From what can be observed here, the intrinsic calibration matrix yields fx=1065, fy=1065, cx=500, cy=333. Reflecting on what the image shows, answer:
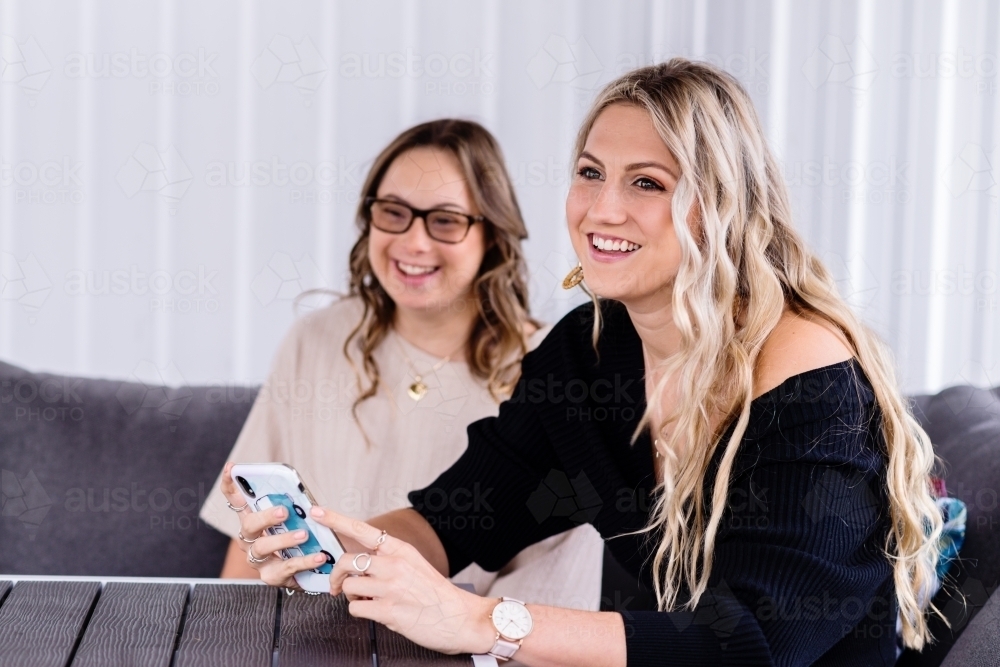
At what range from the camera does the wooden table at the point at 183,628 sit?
1273 mm

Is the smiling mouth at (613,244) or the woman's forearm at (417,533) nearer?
the smiling mouth at (613,244)

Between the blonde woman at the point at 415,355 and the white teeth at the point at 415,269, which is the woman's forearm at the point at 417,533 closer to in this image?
the blonde woman at the point at 415,355

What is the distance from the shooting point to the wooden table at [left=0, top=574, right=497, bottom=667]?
4.18 ft

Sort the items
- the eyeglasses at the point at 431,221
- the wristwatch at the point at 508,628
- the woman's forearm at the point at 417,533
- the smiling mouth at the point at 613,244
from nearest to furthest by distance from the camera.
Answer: the wristwatch at the point at 508,628 < the smiling mouth at the point at 613,244 < the woman's forearm at the point at 417,533 < the eyeglasses at the point at 431,221

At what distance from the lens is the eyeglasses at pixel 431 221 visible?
2.21 metres

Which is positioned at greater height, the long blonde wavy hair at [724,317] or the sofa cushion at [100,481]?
the long blonde wavy hair at [724,317]

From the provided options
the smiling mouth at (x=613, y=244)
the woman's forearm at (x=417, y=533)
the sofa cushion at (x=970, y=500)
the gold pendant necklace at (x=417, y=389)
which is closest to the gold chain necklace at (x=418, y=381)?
the gold pendant necklace at (x=417, y=389)

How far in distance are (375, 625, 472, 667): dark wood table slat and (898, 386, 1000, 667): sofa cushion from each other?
3.17ft

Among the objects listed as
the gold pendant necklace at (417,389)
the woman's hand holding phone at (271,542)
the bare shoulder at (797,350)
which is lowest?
the woman's hand holding phone at (271,542)

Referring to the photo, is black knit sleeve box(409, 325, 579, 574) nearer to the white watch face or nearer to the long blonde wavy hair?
the long blonde wavy hair

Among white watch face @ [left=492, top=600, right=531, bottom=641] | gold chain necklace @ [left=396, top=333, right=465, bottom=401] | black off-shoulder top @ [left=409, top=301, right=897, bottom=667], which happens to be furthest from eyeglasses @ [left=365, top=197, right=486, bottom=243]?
white watch face @ [left=492, top=600, right=531, bottom=641]

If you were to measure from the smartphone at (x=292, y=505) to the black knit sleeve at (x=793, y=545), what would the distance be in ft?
1.43

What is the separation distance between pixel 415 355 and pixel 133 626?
1040 mm

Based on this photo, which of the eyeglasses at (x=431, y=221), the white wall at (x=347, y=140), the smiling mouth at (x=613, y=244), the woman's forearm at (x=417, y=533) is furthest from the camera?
the white wall at (x=347, y=140)
